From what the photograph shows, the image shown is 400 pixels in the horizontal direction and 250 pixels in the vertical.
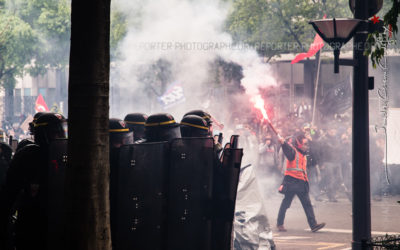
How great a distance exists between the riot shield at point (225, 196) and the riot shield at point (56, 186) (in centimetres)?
128

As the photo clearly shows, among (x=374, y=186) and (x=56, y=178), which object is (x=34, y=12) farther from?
(x=56, y=178)

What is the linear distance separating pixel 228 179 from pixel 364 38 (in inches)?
109

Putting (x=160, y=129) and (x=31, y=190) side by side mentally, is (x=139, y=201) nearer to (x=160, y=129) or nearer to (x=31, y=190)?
(x=31, y=190)

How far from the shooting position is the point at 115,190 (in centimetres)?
489

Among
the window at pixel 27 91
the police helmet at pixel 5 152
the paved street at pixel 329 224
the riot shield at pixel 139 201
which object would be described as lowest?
the paved street at pixel 329 224

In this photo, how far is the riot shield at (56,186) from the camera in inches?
184

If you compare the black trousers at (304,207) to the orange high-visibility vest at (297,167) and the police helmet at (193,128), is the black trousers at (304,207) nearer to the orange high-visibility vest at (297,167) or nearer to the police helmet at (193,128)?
the orange high-visibility vest at (297,167)

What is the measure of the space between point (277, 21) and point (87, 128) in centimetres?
2614

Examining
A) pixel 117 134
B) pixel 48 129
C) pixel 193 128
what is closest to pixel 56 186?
pixel 48 129

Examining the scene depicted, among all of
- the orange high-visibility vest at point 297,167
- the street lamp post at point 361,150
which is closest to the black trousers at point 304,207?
the orange high-visibility vest at point 297,167

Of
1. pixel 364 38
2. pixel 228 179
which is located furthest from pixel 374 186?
pixel 228 179

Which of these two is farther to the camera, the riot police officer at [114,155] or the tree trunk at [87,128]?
the riot police officer at [114,155]

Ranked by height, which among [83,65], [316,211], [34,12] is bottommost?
[316,211]

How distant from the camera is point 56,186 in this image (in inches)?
185
